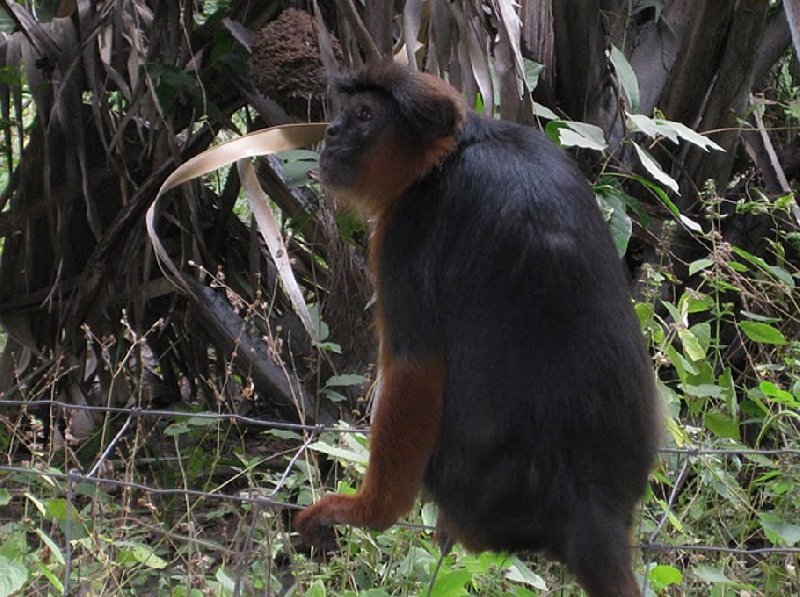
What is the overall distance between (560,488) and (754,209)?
95.4 inches

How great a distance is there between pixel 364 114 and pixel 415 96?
179 mm

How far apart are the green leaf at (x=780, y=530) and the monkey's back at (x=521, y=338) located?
1.73 feet

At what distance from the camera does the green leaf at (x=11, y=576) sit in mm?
3309

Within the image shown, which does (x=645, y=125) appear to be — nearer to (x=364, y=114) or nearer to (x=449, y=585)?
(x=364, y=114)

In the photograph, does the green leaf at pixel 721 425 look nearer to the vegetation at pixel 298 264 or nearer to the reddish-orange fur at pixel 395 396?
the vegetation at pixel 298 264

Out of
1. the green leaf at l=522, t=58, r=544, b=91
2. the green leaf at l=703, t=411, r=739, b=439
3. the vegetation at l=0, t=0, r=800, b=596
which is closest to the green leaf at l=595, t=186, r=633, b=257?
the vegetation at l=0, t=0, r=800, b=596

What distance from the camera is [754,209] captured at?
4.96m

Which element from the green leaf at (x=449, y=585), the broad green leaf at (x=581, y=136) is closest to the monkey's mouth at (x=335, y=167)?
the green leaf at (x=449, y=585)

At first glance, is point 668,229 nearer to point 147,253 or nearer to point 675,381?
point 675,381

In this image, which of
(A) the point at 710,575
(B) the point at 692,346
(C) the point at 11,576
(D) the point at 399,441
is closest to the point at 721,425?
(B) the point at 692,346

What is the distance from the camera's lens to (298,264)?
5.59 meters

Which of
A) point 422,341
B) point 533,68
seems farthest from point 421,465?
point 533,68

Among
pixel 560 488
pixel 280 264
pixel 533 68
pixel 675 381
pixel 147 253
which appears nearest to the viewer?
pixel 560 488

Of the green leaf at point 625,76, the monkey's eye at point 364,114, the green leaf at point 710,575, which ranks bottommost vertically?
the green leaf at point 710,575
